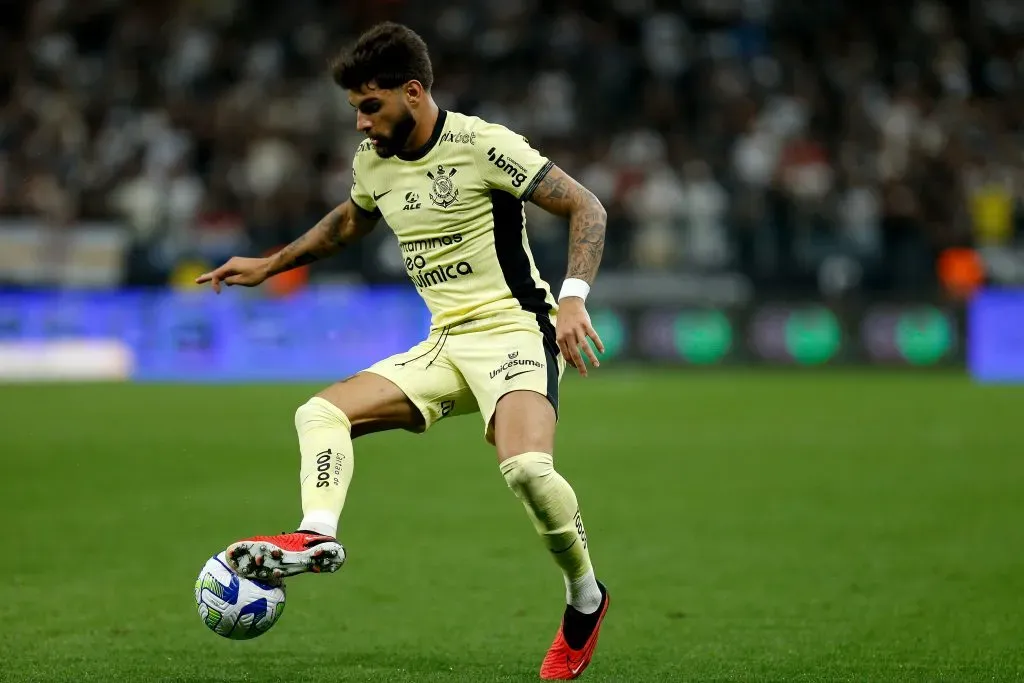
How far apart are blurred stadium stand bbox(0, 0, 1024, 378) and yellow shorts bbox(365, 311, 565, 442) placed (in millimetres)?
13636

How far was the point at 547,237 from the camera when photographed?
19.6 meters

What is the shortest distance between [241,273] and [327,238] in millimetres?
359

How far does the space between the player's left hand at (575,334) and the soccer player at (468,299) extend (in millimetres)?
11

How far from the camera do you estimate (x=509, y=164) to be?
5484mm

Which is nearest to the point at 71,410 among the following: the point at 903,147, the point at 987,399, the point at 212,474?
the point at 212,474

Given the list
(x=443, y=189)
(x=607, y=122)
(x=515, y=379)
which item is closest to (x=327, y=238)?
(x=443, y=189)

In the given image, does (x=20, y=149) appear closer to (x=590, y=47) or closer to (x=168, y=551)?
(x=590, y=47)

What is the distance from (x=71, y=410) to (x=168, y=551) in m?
7.83

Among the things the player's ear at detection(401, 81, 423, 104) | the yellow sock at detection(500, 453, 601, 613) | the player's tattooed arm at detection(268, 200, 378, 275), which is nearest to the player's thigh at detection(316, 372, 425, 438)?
the yellow sock at detection(500, 453, 601, 613)

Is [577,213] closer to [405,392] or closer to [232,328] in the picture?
[405,392]

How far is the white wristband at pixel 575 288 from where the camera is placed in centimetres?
526

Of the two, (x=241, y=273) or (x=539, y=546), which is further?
(x=539, y=546)

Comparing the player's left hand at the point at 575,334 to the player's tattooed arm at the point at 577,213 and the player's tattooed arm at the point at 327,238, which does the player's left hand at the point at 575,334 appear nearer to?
the player's tattooed arm at the point at 577,213

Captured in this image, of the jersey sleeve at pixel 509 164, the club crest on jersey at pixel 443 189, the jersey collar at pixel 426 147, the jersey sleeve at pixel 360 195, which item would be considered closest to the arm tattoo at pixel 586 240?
the jersey sleeve at pixel 509 164
